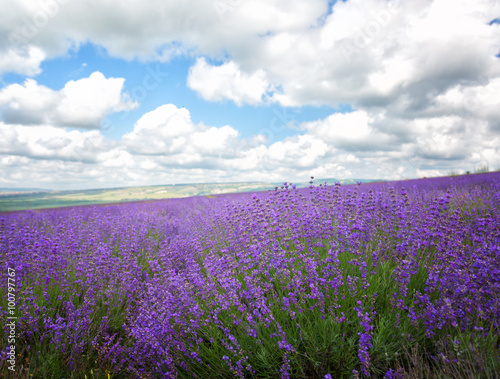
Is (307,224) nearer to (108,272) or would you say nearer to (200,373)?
(200,373)

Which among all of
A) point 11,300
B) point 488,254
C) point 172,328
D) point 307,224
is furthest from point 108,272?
point 488,254

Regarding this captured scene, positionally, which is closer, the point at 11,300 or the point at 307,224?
the point at 11,300

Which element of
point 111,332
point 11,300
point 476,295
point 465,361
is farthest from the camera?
point 111,332

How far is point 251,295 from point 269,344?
0.44 metres

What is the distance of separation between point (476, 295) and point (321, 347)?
3.92 feet

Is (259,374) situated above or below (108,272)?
below

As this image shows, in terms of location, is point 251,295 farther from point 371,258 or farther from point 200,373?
point 371,258

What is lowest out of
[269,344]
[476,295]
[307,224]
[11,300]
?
[269,344]

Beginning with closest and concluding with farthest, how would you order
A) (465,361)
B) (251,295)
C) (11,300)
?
1. (465,361)
2. (251,295)
3. (11,300)

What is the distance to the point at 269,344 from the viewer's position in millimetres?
2041

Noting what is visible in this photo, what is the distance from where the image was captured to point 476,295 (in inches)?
75.9

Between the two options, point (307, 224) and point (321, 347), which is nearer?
point (321, 347)

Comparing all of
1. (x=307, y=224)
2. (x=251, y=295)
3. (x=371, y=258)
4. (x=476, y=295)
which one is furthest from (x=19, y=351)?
(x=476, y=295)

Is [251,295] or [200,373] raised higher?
[251,295]
